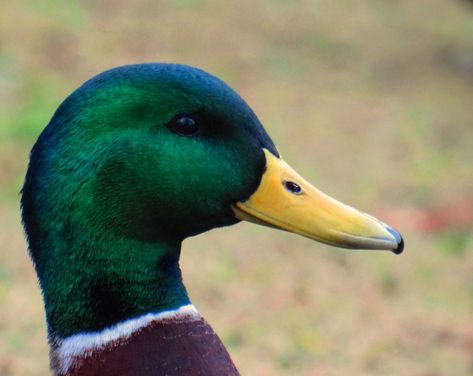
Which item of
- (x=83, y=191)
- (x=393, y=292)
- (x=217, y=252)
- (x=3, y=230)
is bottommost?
(x=393, y=292)

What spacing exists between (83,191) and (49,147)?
0.11m

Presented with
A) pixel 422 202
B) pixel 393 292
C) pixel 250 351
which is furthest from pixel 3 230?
pixel 422 202

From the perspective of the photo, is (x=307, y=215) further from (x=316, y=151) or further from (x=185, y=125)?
(x=316, y=151)

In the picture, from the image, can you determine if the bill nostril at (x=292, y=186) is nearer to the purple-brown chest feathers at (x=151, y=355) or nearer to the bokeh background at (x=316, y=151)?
the purple-brown chest feathers at (x=151, y=355)

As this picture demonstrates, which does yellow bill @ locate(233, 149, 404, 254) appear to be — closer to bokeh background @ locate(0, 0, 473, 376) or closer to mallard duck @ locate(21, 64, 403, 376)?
mallard duck @ locate(21, 64, 403, 376)

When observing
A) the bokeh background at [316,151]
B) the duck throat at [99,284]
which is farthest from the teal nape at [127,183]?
the bokeh background at [316,151]

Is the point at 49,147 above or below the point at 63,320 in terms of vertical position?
above

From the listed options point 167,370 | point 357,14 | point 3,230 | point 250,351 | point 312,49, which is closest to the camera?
point 167,370

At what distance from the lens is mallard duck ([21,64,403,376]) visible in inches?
82.2

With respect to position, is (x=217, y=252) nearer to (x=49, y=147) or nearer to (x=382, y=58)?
(x=49, y=147)

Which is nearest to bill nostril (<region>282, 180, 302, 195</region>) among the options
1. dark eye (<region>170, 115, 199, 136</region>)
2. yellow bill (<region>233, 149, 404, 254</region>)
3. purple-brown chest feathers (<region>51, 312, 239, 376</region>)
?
yellow bill (<region>233, 149, 404, 254</region>)

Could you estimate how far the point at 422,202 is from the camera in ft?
22.6

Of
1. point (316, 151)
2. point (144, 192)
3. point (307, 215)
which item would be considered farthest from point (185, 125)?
point (316, 151)

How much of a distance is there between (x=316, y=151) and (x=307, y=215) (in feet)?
18.4
